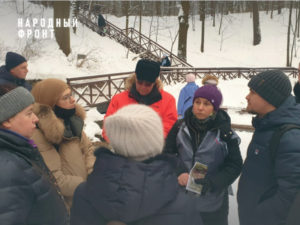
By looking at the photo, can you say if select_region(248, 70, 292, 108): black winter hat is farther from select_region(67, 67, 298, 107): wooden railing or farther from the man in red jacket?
select_region(67, 67, 298, 107): wooden railing

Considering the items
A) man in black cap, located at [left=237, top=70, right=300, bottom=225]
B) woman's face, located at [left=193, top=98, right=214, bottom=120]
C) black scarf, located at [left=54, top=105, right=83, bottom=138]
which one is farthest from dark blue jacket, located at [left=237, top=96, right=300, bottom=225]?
black scarf, located at [left=54, top=105, right=83, bottom=138]

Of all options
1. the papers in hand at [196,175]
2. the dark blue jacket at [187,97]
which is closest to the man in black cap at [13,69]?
the dark blue jacket at [187,97]

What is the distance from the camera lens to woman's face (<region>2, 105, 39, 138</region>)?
175 cm

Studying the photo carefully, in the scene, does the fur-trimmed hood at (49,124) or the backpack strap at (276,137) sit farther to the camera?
the fur-trimmed hood at (49,124)

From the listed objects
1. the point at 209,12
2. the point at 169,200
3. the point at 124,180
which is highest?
the point at 209,12

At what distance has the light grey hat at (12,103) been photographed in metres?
1.73

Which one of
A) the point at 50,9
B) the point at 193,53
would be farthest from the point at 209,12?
the point at 50,9

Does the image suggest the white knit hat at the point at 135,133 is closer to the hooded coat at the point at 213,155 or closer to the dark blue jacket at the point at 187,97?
the hooded coat at the point at 213,155

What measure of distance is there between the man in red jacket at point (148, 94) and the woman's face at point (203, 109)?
71 centimetres

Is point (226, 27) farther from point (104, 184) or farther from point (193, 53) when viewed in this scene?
point (104, 184)

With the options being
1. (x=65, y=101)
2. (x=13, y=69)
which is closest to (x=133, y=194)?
(x=65, y=101)

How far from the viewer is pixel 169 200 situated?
4.27ft

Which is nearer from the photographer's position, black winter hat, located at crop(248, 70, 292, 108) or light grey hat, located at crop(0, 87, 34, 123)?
light grey hat, located at crop(0, 87, 34, 123)

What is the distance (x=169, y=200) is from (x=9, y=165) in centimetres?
93
